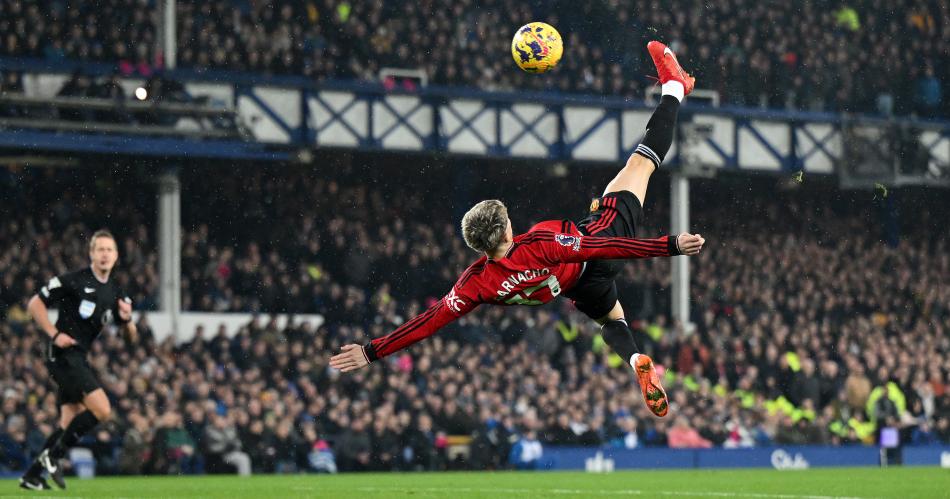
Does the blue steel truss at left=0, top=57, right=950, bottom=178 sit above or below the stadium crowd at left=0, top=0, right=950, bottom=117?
below

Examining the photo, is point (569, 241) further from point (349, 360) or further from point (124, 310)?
point (124, 310)

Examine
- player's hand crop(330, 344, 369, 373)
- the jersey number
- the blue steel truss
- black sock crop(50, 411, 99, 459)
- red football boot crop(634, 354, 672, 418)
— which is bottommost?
black sock crop(50, 411, 99, 459)

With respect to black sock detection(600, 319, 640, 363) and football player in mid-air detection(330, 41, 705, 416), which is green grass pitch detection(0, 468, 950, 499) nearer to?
black sock detection(600, 319, 640, 363)

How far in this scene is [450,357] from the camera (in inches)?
872

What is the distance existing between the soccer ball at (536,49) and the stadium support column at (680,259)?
1488cm

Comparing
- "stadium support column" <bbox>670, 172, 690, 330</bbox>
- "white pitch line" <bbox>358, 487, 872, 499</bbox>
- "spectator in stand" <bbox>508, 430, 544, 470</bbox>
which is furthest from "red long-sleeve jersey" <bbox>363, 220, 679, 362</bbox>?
"stadium support column" <bbox>670, 172, 690, 330</bbox>

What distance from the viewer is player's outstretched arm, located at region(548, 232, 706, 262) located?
353 inches

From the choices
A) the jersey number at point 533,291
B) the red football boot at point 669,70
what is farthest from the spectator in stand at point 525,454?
the jersey number at point 533,291

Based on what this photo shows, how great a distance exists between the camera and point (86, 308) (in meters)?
12.3

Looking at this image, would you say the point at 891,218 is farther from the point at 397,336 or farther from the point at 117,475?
the point at 397,336

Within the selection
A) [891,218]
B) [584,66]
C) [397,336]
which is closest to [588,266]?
[397,336]

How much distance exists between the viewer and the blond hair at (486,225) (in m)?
9.39

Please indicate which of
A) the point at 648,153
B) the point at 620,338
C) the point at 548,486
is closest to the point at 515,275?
the point at 620,338

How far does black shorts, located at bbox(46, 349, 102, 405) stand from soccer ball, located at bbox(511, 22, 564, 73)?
14.4ft
